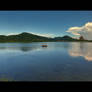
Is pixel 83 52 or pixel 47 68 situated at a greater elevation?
pixel 47 68

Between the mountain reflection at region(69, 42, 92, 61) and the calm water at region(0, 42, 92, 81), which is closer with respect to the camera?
the calm water at region(0, 42, 92, 81)

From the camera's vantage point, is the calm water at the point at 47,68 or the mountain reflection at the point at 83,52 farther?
the mountain reflection at the point at 83,52

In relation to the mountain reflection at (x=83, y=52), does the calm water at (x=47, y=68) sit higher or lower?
higher

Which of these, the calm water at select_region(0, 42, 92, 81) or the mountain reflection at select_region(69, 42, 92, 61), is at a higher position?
the calm water at select_region(0, 42, 92, 81)

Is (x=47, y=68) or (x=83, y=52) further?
(x=83, y=52)
